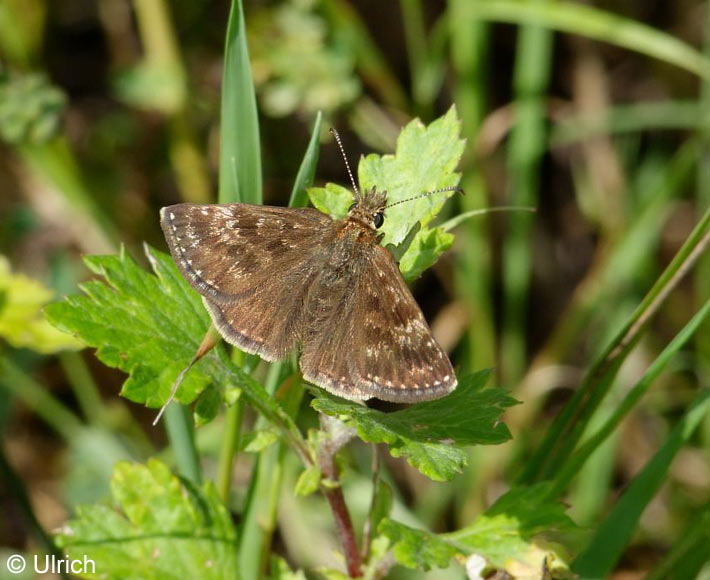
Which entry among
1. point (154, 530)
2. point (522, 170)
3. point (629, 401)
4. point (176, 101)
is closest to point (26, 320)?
point (154, 530)

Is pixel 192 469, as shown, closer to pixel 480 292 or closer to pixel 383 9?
pixel 480 292

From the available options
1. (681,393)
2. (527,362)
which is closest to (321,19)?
(527,362)

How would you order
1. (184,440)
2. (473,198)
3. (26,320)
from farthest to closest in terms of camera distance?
(473,198) → (26,320) → (184,440)

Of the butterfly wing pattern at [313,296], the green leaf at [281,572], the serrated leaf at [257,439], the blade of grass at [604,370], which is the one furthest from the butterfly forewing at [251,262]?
the blade of grass at [604,370]

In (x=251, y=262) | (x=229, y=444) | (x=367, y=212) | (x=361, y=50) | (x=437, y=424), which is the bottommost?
(x=229, y=444)

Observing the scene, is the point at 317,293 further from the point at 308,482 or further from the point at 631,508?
the point at 631,508

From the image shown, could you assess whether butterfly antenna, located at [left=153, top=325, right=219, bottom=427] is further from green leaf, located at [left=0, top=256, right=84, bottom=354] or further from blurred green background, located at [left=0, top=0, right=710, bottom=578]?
blurred green background, located at [left=0, top=0, right=710, bottom=578]
